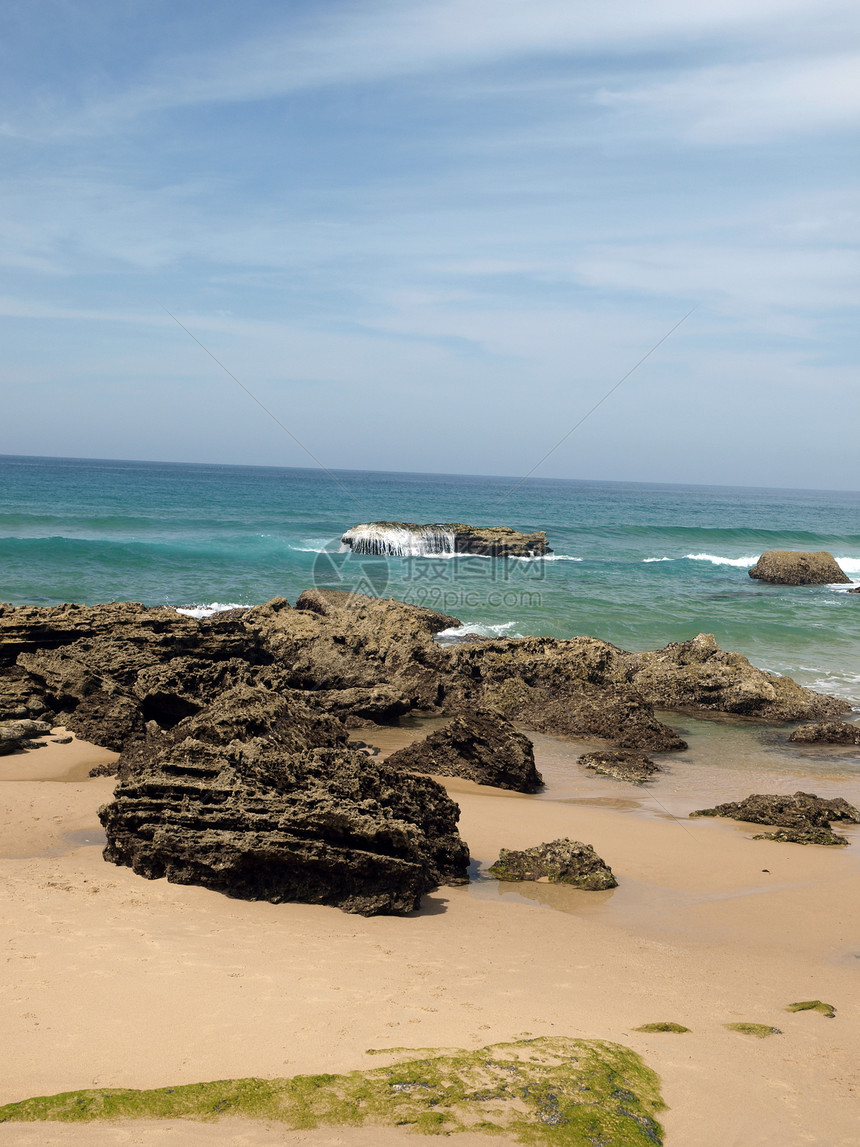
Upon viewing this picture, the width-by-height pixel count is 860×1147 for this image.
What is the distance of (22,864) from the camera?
5.93 metres

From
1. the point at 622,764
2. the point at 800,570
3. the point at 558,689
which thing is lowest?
the point at 622,764

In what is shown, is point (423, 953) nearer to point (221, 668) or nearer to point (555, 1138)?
point (555, 1138)

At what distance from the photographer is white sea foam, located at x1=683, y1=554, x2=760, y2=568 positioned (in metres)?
40.3

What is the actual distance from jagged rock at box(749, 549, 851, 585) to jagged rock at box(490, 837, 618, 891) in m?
28.2

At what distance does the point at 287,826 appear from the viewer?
5617 millimetres

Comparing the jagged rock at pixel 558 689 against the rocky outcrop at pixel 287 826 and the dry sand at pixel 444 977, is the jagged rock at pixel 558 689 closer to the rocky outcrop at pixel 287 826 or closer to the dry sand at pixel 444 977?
the dry sand at pixel 444 977

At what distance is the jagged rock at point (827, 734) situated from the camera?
11.4 metres

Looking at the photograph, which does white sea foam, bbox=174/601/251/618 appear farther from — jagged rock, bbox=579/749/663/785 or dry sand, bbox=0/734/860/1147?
dry sand, bbox=0/734/860/1147

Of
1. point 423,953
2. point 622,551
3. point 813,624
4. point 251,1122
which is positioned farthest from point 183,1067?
point 622,551

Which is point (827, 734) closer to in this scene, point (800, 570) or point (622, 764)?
point (622, 764)

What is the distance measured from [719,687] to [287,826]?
971 cm

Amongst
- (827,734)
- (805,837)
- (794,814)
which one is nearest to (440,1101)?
(805,837)

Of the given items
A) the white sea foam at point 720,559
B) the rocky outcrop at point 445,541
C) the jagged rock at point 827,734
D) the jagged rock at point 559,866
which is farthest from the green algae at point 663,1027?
the white sea foam at point 720,559

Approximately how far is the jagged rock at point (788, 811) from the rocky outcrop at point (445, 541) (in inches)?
1054
